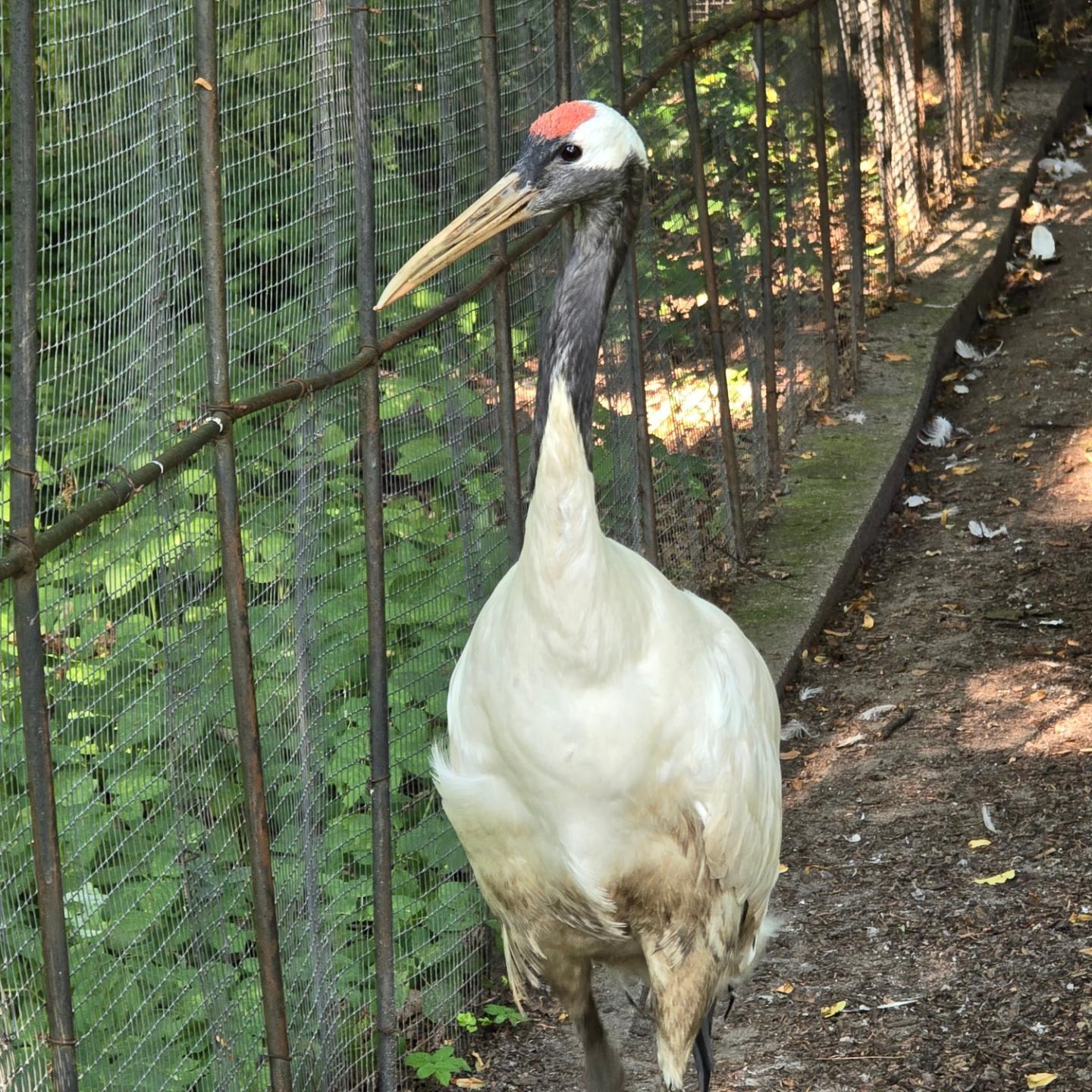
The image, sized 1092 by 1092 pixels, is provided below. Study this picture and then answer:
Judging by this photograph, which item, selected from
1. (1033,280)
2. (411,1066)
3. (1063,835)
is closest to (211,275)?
(411,1066)

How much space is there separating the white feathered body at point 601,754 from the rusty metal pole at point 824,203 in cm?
410

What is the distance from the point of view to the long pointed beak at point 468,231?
11.3 feet

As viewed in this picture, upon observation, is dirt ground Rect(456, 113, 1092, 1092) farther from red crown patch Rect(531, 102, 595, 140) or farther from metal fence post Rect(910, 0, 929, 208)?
red crown patch Rect(531, 102, 595, 140)

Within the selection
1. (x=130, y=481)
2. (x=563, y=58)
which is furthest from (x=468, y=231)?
(x=563, y=58)

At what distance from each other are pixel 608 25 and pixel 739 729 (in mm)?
2757

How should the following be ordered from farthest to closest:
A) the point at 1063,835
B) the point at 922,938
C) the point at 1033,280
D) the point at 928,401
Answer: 1. the point at 1033,280
2. the point at 928,401
3. the point at 1063,835
4. the point at 922,938

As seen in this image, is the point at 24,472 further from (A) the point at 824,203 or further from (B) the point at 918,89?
(B) the point at 918,89

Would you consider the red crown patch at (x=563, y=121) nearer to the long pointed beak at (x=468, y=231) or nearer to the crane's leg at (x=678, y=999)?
the long pointed beak at (x=468, y=231)

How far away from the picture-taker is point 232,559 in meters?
3.33

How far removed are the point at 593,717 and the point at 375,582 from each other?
30.5 inches

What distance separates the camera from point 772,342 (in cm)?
718

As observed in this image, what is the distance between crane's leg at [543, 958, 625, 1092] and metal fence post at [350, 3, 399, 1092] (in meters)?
0.40

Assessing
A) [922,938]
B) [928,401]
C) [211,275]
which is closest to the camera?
[211,275]

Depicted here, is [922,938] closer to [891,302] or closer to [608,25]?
[608,25]
